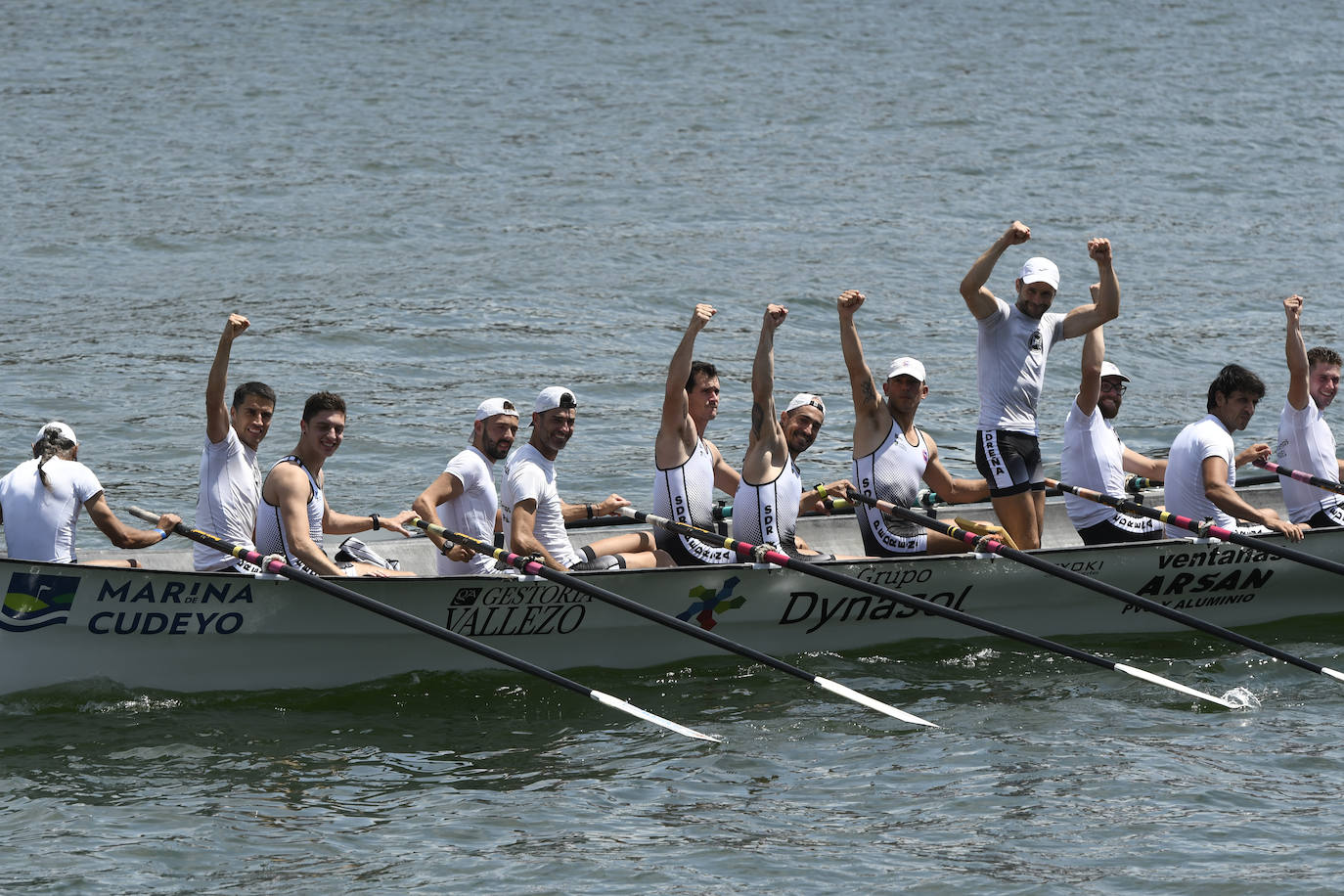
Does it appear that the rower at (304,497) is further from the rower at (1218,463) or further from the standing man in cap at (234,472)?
the rower at (1218,463)

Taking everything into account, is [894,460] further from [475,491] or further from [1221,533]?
[475,491]

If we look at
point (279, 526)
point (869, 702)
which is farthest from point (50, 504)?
point (869, 702)

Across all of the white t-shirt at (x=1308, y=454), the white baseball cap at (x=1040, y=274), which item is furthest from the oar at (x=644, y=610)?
the white t-shirt at (x=1308, y=454)

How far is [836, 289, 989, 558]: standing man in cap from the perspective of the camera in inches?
457

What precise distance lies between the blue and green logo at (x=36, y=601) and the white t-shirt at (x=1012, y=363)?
617 cm

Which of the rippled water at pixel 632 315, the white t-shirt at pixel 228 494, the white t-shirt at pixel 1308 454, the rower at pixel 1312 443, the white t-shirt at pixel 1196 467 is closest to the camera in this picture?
the rippled water at pixel 632 315

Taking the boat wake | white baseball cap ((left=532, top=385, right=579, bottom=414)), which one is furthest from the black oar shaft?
white baseball cap ((left=532, top=385, right=579, bottom=414))

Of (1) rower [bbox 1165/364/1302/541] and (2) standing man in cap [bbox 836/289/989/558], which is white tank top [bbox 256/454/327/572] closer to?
(2) standing man in cap [bbox 836/289/989/558]

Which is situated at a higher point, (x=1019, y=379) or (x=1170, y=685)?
(x=1019, y=379)

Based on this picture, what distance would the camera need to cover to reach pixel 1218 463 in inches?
465

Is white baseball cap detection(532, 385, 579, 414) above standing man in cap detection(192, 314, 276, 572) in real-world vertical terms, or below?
above

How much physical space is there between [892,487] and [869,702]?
1822 millimetres

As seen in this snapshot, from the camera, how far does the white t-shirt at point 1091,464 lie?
1246cm

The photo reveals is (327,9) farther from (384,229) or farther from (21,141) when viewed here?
(384,229)
